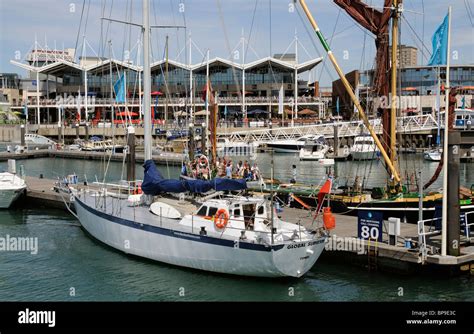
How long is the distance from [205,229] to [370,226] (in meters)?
6.73

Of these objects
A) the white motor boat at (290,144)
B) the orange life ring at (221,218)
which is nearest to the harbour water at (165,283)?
the orange life ring at (221,218)

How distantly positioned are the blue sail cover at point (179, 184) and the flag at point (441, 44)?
9.53 metres

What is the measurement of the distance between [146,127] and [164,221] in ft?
18.8

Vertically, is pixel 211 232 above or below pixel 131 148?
below

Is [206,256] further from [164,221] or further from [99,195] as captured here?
[99,195]

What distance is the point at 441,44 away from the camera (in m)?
24.5

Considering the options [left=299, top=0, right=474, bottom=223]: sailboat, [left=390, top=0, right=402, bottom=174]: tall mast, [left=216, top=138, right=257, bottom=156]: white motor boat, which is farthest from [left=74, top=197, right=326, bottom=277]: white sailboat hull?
[left=216, top=138, right=257, bottom=156]: white motor boat

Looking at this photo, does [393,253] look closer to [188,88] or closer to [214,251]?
[214,251]

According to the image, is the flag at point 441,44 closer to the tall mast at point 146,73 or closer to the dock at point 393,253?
the dock at point 393,253

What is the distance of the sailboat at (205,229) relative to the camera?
22406 millimetres

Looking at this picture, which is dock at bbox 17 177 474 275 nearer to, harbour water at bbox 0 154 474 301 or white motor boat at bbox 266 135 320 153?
harbour water at bbox 0 154 474 301

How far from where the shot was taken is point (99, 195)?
3203cm

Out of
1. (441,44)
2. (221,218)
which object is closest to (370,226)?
(221,218)
